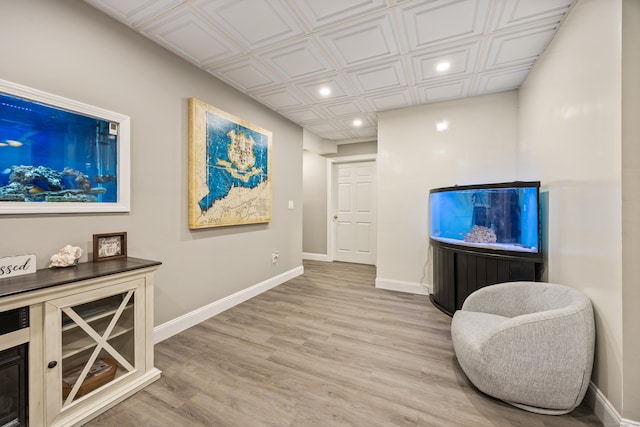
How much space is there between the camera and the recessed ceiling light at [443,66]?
2.46m

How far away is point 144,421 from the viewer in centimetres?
142

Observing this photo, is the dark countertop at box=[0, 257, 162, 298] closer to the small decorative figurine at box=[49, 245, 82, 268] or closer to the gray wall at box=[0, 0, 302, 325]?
the small decorative figurine at box=[49, 245, 82, 268]

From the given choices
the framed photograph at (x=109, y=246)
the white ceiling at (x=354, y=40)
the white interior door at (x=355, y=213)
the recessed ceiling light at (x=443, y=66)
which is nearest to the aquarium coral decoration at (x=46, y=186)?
the framed photograph at (x=109, y=246)

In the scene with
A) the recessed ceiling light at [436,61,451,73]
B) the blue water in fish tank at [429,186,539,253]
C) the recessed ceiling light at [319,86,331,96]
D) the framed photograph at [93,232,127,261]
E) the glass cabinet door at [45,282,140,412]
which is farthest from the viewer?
the recessed ceiling light at [319,86,331,96]

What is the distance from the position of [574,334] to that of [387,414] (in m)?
1.16

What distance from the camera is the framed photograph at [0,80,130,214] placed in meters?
1.45

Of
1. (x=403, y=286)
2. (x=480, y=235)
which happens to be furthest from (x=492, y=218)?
(x=403, y=286)

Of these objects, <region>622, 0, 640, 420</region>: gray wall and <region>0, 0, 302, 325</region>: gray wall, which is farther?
<region>0, 0, 302, 325</region>: gray wall

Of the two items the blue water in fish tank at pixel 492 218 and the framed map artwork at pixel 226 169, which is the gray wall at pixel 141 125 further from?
the blue water in fish tank at pixel 492 218

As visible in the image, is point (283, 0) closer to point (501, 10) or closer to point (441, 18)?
point (441, 18)

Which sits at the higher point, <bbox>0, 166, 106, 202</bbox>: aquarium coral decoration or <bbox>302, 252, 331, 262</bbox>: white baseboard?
<bbox>0, 166, 106, 202</bbox>: aquarium coral decoration

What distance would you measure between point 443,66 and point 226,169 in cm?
249

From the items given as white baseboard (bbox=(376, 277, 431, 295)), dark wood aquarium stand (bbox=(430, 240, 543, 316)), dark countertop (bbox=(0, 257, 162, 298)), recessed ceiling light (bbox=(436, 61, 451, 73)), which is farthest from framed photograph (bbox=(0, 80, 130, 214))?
white baseboard (bbox=(376, 277, 431, 295))

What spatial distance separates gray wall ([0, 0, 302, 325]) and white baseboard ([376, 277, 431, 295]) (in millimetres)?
1870
